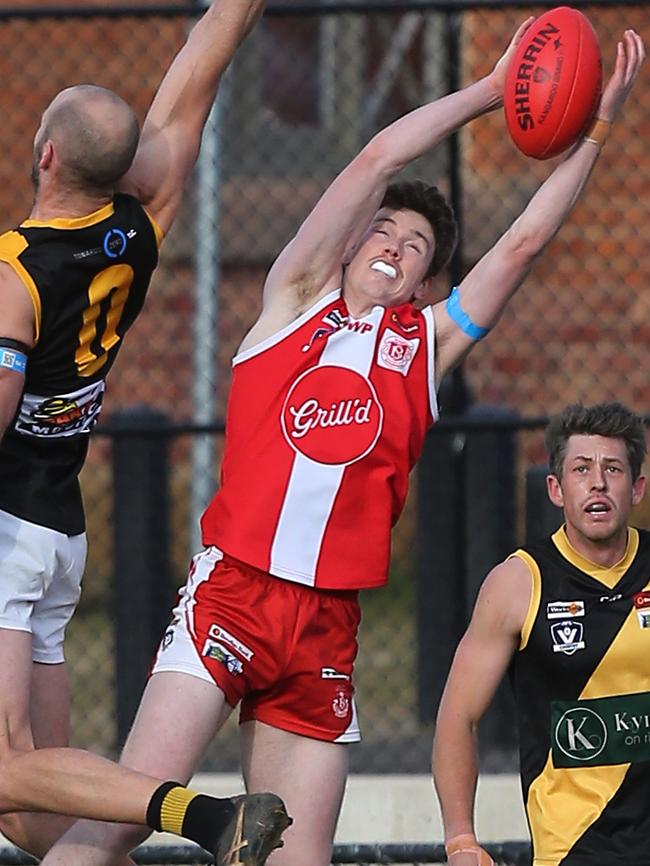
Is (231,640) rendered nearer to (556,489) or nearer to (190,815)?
(190,815)

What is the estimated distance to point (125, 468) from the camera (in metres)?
6.85

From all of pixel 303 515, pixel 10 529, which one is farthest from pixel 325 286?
pixel 10 529

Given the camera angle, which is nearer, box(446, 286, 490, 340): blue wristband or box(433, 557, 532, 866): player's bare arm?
box(433, 557, 532, 866): player's bare arm

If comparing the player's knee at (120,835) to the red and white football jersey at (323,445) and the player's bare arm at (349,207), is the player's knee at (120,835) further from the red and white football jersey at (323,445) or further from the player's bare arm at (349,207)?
the player's bare arm at (349,207)

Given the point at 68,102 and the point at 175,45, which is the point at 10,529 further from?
the point at 175,45

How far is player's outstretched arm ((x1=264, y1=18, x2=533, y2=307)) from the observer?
442 cm

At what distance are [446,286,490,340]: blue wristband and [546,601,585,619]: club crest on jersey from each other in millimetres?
712

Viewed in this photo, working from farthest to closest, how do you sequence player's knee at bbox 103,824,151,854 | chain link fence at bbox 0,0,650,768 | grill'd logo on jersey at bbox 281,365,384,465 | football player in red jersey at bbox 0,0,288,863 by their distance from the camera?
chain link fence at bbox 0,0,650,768 < grill'd logo on jersey at bbox 281,365,384,465 < player's knee at bbox 103,824,151,854 < football player in red jersey at bbox 0,0,288,863

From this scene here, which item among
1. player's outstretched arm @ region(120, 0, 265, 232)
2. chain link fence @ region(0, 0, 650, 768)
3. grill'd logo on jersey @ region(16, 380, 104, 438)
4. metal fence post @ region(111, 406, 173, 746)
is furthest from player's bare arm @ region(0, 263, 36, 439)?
chain link fence @ region(0, 0, 650, 768)

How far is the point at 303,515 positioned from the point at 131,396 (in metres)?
4.78

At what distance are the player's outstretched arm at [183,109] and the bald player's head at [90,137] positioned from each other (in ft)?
0.90

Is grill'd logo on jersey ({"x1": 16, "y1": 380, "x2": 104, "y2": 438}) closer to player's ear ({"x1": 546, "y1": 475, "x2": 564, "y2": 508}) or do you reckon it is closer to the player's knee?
the player's knee

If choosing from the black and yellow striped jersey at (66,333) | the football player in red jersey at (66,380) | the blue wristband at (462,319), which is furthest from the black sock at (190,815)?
the blue wristband at (462,319)

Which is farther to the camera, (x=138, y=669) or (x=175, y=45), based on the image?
(x=175, y=45)
